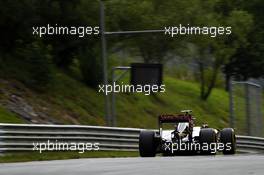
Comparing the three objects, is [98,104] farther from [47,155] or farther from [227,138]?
[227,138]

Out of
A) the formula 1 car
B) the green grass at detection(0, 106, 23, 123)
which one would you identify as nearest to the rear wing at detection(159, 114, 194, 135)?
the formula 1 car

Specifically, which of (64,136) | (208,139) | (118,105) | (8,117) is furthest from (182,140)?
(118,105)

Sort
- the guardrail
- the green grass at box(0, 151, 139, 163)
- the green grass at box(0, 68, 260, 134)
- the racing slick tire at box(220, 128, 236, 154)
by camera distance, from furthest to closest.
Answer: the green grass at box(0, 68, 260, 134) < the guardrail < the green grass at box(0, 151, 139, 163) < the racing slick tire at box(220, 128, 236, 154)

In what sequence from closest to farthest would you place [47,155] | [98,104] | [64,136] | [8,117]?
[47,155] → [64,136] → [8,117] → [98,104]

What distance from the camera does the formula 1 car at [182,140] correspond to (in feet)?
63.7

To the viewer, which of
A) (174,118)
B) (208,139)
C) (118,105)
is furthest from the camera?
(118,105)

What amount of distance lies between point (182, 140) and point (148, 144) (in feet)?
2.76

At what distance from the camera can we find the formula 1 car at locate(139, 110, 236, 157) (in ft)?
63.7

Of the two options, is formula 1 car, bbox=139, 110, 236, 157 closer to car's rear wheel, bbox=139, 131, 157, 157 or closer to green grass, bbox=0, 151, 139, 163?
car's rear wheel, bbox=139, 131, 157, 157

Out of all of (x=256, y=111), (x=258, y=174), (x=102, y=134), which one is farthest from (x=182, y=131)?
(x=256, y=111)

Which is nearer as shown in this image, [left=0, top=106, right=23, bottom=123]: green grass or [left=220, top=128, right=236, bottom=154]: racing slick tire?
[left=220, top=128, right=236, bottom=154]: racing slick tire

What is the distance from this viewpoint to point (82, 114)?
108 feet

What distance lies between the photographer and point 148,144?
19500 millimetres

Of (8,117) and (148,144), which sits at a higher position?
(8,117)
